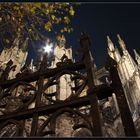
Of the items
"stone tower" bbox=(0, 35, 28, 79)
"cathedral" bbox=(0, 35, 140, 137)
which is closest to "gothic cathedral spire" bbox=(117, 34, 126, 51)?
"cathedral" bbox=(0, 35, 140, 137)

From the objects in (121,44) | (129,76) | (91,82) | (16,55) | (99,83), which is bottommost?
(91,82)

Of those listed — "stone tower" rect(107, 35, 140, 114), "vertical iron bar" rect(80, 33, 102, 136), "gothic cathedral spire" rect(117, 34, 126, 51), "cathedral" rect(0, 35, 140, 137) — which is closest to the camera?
"vertical iron bar" rect(80, 33, 102, 136)

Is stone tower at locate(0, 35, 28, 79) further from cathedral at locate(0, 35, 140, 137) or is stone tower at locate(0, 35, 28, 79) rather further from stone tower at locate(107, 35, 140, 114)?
stone tower at locate(107, 35, 140, 114)

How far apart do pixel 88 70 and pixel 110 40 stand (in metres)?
26.8

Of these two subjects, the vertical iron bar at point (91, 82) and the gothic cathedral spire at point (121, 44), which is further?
the gothic cathedral spire at point (121, 44)

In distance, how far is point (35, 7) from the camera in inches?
173

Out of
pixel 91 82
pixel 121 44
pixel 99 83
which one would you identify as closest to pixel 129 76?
pixel 99 83

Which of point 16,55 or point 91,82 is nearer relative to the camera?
point 91,82

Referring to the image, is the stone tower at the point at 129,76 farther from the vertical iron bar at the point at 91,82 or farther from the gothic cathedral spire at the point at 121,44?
the vertical iron bar at the point at 91,82

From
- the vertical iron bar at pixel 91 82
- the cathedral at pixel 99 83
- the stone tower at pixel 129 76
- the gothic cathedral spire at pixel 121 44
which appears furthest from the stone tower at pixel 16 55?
the vertical iron bar at pixel 91 82

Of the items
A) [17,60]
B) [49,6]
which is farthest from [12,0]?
[17,60]

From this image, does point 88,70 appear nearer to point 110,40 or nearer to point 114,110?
point 114,110

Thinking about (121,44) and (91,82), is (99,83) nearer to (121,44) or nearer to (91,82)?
(121,44)

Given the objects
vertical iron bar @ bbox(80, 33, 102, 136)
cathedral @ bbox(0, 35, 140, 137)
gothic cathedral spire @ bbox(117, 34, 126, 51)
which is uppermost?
gothic cathedral spire @ bbox(117, 34, 126, 51)
